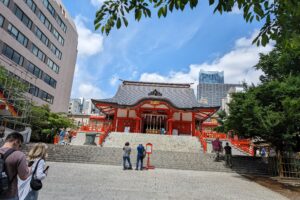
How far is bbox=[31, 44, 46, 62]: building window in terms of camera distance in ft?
99.6

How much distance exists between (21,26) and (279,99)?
93.8 feet

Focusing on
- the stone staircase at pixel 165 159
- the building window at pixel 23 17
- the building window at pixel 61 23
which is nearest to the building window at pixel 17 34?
the building window at pixel 23 17

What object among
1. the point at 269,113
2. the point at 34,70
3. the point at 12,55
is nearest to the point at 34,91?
the point at 34,70

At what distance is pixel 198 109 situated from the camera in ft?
92.6

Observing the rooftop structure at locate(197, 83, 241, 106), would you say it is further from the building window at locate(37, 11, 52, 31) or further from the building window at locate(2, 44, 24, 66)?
the building window at locate(2, 44, 24, 66)

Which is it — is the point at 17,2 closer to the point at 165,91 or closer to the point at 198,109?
the point at 165,91

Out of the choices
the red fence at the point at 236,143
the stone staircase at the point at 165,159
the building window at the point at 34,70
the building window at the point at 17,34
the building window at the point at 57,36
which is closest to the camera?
the stone staircase at the point at 165,159

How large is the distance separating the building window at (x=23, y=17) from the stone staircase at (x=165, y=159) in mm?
18201

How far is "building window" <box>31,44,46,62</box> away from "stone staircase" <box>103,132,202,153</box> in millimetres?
16446

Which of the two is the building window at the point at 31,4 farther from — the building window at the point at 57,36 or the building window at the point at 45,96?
the building window at the point at 45,96

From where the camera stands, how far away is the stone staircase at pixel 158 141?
71.7 feet

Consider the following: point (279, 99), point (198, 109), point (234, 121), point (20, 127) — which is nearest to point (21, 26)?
point (20, 127)

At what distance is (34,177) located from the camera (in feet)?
11.7

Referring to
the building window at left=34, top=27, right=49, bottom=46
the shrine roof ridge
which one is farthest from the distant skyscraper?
the building window at left=34, top=27, right=49, bottom=46
